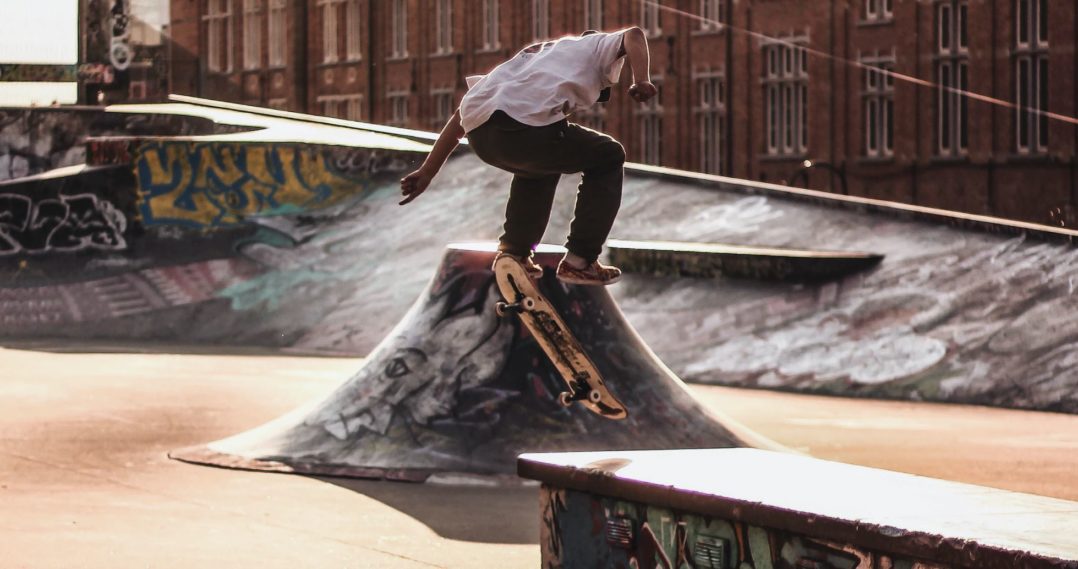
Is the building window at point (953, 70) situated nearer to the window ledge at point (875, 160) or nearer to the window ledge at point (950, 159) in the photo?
the window ledge at point (950, 159)

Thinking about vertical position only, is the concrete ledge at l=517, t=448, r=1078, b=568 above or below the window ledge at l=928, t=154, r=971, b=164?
below

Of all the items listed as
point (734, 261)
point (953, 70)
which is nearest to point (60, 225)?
point (734, 261)

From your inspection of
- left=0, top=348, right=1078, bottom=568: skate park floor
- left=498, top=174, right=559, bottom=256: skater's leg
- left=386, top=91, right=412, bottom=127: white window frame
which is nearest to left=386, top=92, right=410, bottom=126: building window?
left=386, top=91, right=412, bottom=127: white window frame

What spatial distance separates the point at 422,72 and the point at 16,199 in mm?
29205

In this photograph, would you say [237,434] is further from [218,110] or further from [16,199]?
[218,110]

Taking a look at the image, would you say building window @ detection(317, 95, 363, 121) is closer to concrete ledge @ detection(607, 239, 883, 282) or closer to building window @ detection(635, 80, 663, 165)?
building window @ detection(635, 80, 663, 165)

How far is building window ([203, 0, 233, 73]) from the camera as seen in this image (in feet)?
214

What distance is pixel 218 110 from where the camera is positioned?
34156 millimetres

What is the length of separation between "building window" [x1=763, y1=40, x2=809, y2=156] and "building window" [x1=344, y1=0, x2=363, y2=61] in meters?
Answer: 18.8

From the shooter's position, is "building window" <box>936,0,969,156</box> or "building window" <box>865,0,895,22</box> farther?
"building window" <box>865,0,895,22</box>

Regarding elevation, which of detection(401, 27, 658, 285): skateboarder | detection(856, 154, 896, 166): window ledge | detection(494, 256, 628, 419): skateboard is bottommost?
detection(494, 256, 628, 419): skateboard

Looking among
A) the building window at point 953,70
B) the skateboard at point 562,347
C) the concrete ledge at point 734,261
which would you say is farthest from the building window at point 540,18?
the skateboard at point 562,347

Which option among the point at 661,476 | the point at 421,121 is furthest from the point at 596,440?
the point at 421,121

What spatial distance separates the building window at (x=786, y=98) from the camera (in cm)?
4459
